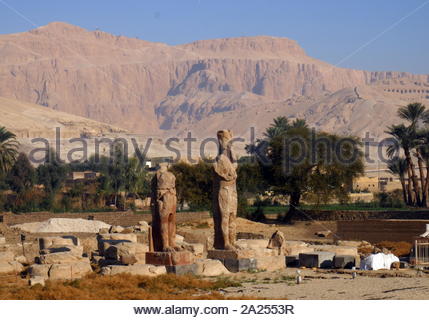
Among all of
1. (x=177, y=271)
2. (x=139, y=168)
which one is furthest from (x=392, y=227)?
(x=139, y=168)

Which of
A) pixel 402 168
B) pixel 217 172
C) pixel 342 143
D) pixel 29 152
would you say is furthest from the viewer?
pixel 29 152

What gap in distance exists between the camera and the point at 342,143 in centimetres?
4934

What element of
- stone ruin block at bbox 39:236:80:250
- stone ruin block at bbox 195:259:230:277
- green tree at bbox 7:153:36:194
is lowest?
stone ruin block at bbox 195:259:230:277

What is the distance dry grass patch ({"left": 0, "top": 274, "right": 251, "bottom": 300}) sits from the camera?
53.1ft

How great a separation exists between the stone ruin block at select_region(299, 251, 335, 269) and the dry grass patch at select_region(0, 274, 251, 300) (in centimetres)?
408

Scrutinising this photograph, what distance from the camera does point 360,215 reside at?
1711 inches

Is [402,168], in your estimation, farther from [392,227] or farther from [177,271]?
[177,271]

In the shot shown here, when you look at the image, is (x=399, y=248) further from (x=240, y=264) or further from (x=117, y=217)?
(x=117, y=217)

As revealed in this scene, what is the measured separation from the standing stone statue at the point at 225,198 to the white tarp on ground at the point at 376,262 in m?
3.22

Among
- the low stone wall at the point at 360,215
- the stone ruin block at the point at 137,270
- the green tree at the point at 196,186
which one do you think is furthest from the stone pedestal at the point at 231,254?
the green tree at the point at 196,186

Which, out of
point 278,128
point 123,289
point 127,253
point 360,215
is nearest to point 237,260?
point 127,253

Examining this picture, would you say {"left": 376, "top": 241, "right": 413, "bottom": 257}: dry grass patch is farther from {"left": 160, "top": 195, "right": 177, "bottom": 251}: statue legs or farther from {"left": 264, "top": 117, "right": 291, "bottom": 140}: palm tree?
{"left": 264, "top": 117, "right": 291, "bottom": 140}: palm tree

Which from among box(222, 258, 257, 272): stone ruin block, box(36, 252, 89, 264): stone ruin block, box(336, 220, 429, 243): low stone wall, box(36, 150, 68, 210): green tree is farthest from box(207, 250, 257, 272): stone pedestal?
box(36, 150, 68, 210): green tree

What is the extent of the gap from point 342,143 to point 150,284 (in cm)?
3288
